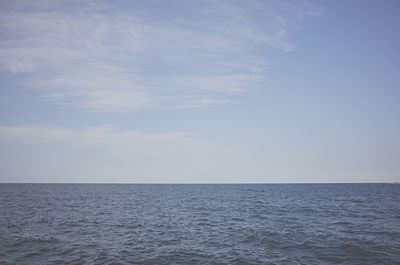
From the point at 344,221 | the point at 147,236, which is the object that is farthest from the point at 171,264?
the point at 344,221

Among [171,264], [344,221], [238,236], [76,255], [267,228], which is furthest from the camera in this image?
[344,221]

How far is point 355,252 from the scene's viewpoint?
850 inches

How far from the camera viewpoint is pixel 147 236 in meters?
27.0

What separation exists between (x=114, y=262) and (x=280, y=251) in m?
11.6

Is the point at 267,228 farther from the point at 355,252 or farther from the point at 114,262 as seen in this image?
the point at 114,262

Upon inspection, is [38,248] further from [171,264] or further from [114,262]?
[171,264]

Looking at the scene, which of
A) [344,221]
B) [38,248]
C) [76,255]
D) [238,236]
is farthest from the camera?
[344,221]

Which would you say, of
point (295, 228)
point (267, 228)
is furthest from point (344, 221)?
point (267, 228)

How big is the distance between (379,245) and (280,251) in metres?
8.26

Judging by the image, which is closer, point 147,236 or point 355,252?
point 355,252

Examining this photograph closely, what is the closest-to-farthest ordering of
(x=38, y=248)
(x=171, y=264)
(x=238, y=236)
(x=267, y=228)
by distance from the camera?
(x=171, y=264) < (x=38, y=248) < (x=238, y=236) < (x=267, y=228)

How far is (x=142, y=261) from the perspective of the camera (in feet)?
63.9

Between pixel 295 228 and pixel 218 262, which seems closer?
pixel 218 262

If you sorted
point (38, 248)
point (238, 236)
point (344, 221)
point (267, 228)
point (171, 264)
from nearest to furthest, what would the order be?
point (171, 264)
point (38, 248)
point (238, 236)
point (267, 228)
point (344, 221)
